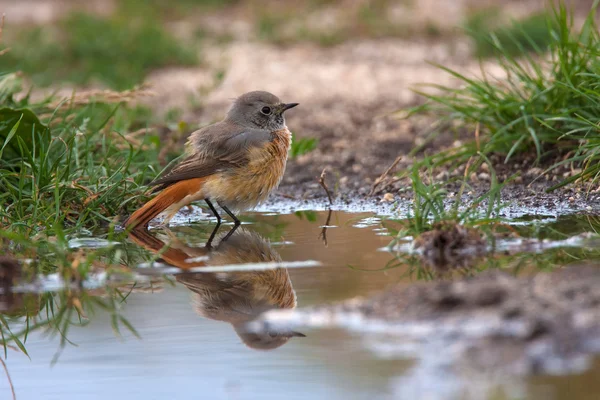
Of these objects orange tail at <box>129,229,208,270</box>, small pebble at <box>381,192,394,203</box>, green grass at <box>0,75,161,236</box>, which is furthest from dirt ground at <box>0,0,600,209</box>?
orange tail at <box>129,229,208,270</box>

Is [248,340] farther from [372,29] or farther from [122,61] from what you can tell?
[372,29]

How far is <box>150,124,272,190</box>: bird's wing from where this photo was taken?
243 inches

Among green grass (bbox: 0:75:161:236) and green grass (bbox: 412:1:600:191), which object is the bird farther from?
green grass (bbox: 412:1:600:191)

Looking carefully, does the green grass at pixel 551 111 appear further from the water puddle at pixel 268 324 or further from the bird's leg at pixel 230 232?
the bird's leg at pixel 230 232

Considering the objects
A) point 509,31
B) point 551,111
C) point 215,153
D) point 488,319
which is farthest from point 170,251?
point 509,31

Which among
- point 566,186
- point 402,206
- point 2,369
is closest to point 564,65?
point 566,186

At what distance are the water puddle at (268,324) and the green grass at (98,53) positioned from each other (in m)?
6.26

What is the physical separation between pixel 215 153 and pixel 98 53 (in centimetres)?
688

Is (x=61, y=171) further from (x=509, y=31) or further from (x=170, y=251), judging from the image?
(x=509, y=31)

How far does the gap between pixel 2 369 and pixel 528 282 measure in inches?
82.7

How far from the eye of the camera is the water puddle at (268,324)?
123 inches

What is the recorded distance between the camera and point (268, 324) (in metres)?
3.87

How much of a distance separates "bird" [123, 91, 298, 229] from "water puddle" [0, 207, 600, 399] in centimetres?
26

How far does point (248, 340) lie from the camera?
12.2 ft
